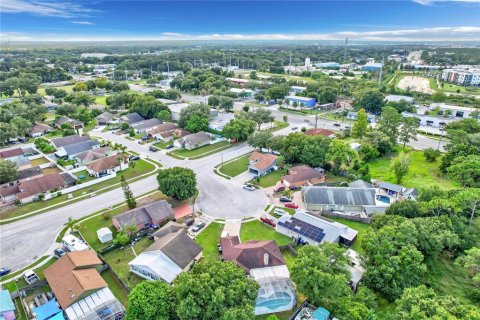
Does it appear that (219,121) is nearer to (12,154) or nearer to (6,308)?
(12,154)

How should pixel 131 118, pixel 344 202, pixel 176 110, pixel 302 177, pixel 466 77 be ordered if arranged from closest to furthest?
pixel 344 202, pixel 302 177, pixel 131 118, pixel 176 110, pixel 466 77

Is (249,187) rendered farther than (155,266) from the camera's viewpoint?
Yes

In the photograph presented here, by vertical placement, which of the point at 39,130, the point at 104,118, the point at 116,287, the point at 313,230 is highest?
the point at 104,118

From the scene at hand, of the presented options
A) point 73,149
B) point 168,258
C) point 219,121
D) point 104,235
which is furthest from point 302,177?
point 73,149

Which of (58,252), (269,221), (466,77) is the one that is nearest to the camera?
(58,252)

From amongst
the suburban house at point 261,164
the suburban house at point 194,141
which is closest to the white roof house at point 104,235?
the suburban house at point 261,164

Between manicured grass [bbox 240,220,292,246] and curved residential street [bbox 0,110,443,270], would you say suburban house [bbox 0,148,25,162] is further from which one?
manicured grass [bbox 240,220,292,246]

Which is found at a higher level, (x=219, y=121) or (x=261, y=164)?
(x=219, y=121)

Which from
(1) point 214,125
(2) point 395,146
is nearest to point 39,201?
(1) point 214,125
